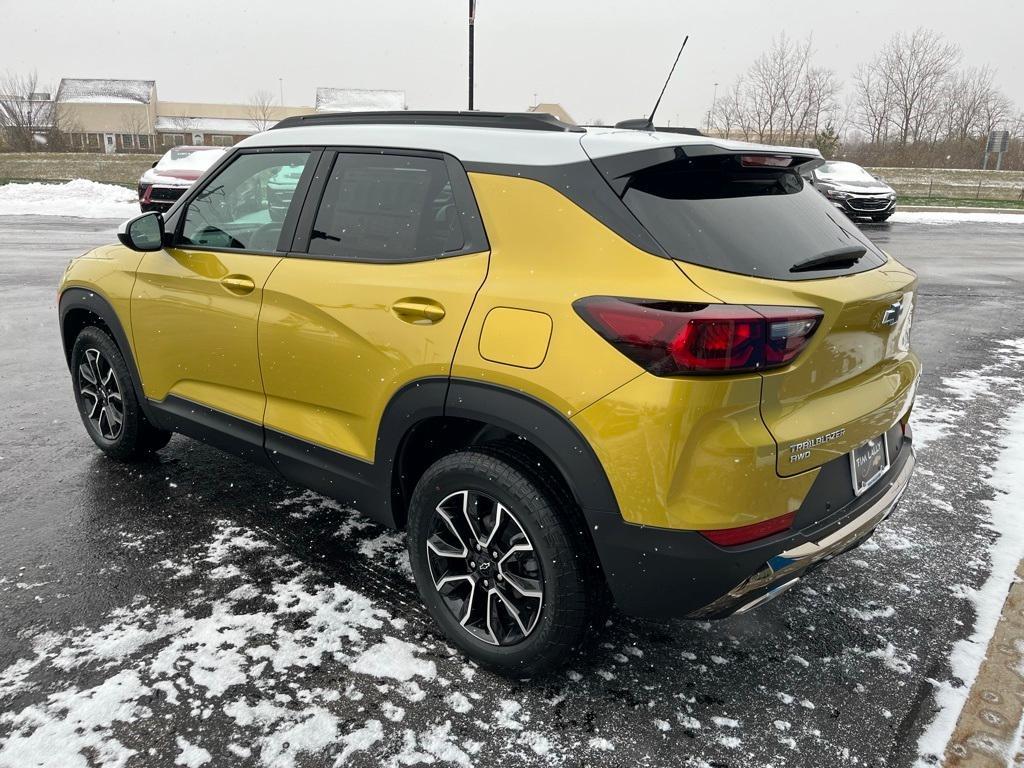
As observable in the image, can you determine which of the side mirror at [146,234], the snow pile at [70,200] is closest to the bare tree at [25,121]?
the snow pile at [70,200]

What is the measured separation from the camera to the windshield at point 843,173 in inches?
791

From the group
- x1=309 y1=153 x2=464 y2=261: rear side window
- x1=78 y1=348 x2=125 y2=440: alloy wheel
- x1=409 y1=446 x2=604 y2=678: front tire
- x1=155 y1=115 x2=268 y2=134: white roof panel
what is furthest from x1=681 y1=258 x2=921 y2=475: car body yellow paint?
x1=155 y1=115 x2=268 y2=134: white roof panel

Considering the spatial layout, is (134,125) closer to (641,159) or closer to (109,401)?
(109,401)

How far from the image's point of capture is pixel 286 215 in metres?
3.23

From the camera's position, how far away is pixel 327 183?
3.12m

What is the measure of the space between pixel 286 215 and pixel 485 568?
1.68 m

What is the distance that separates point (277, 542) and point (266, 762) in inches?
54.5

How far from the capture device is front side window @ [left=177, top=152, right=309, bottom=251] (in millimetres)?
3285

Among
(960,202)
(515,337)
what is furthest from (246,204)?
(960,202)

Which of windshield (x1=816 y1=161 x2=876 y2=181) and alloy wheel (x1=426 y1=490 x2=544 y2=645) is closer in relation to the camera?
alloy wheel (x1=426 y1=490 x2=544 y2=645)

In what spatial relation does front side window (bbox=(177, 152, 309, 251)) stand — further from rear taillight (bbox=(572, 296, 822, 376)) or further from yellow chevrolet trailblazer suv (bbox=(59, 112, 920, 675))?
rear taillight (bbox=(572, 296, 822, 376))

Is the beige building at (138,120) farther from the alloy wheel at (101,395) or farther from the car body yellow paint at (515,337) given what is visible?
the car body yellow paint at (515,337)

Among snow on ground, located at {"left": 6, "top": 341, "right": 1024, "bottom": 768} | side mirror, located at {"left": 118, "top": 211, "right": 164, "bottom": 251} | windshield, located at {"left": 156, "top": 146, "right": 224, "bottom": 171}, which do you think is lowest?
snow on ground, located at {"left": 6, "top": 341, "right": 1024, "bottom": 768}

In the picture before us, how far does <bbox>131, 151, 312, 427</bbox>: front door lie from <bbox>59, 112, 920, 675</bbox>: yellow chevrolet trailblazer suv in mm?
27
